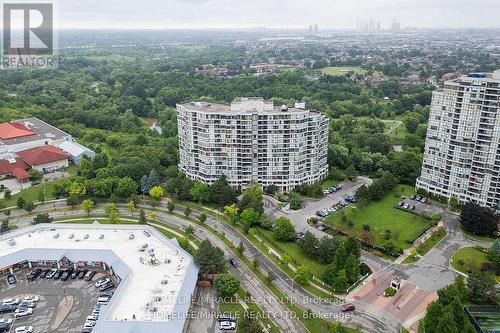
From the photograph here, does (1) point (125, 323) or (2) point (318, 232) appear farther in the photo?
(2) point (318, 232)

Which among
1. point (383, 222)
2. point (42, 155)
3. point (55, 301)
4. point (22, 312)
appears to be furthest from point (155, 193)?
point (383, 222)

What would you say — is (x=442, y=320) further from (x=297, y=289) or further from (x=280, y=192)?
(x=280, y=192)

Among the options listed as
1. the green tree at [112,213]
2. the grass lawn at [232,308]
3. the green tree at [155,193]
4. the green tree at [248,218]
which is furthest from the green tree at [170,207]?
the grass lawn at [232,308]

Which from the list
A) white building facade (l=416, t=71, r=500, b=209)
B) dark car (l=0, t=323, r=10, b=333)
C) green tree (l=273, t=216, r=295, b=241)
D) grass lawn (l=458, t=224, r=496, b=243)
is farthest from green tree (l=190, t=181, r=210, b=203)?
grass lawn (l=458, t=224, r=496, b=243)

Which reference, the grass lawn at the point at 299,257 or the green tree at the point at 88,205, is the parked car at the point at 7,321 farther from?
the grass lawn at the point at 299,257

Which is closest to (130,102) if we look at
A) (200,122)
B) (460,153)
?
(200,122)

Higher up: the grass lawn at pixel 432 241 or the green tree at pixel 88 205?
the grass lawn at pixel 432 241

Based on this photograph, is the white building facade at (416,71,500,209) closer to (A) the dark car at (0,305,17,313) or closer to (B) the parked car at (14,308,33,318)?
(B) the parked car at (14,308,33,318)

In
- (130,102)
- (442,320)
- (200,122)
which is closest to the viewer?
(442,320)
